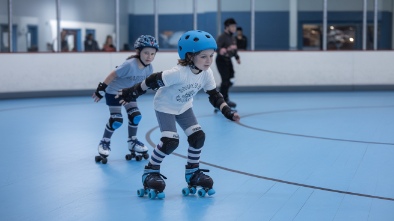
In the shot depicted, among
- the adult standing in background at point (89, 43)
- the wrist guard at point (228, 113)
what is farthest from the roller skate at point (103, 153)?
the adult standing in background at point (89, 43)

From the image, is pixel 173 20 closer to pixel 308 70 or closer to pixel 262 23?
pixel 262 23

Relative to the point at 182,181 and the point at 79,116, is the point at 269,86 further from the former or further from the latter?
the point at 182,181

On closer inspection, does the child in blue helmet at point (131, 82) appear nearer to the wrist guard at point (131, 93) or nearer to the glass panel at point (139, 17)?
the wrist guard at point (131, 93)

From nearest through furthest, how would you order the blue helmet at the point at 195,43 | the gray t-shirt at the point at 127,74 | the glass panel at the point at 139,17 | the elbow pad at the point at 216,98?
the blue helmet at the point at 195,43 → the elbow pad at the point at 216,98 → the gray t-shirt at the point at 127,74 → the glass panel at the point at 139,17

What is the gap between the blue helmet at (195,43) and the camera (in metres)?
5.01

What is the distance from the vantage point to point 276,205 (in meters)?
4.78

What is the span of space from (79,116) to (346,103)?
5.27m

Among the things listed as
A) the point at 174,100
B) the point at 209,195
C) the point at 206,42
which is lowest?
the point at 209,195

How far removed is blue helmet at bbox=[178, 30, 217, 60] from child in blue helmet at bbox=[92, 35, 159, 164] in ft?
4.39

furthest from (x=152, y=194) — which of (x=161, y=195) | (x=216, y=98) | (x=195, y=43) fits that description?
(x=195, y=43)

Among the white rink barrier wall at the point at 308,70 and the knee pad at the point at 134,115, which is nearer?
the knee pad at the point at 134,115

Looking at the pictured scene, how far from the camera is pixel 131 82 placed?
22.1 feet

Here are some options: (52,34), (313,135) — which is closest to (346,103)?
(313,135)

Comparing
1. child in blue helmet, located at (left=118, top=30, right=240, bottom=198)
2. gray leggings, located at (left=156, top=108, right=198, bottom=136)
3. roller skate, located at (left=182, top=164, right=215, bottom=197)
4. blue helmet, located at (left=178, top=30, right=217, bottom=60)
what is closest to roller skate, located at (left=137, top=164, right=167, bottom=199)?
child in blue helmet, located at (left=118, top=30, right=240, bottom=198)
